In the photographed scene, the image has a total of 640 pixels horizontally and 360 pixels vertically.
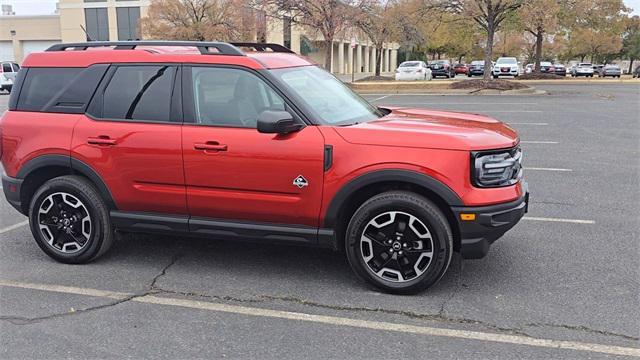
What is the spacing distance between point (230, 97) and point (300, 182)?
0.95 m

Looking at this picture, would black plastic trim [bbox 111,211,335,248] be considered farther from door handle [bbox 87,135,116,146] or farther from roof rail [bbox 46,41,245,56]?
roof rail [bbox 46,41,245,56]

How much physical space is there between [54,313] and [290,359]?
1.83 m

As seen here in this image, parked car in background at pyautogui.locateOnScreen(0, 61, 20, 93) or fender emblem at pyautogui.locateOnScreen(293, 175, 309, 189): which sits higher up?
parked car in background at pyautogui.locateOnScreen(0, 61, 20, 93)

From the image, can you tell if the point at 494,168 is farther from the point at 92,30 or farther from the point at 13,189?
the point at 92,30

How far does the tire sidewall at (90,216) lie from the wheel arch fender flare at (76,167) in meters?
0.13

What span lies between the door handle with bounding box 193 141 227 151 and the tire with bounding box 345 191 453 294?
115 centimetres

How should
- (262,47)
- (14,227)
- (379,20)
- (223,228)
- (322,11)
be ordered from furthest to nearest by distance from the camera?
(379,20), (322,11), (14,227), (262,47), (223,228)

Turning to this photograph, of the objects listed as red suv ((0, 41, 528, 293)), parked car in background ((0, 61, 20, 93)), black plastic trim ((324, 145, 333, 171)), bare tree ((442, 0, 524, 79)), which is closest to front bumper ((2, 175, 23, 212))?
red suv ((0, 41, 528, 293))

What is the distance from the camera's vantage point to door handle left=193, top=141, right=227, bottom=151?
441 cm

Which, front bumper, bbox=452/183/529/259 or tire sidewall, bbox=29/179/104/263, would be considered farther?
tire sidewall, bbox=29/179/104/263

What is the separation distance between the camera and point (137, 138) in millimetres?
4633

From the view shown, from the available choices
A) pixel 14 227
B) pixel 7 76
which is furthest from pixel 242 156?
pixel 7 76

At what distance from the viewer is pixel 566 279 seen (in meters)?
Result: 4.54

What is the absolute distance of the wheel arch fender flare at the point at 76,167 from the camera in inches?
189
